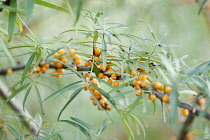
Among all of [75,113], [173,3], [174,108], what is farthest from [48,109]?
[174,108]

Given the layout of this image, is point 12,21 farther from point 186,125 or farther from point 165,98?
point 186,125

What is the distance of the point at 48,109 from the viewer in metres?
1.67

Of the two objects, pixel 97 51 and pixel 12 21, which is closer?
pixel 12 21

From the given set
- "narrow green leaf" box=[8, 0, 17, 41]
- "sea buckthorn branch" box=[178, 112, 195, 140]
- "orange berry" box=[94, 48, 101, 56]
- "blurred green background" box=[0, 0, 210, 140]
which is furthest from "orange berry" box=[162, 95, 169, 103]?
"blurred green background" box=[0, 0, 210, 140]

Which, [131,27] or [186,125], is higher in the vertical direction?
[131,27]

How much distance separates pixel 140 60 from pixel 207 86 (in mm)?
128

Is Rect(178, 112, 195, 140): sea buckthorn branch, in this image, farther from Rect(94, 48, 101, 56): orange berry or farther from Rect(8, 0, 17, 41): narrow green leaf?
Rect(8, 0, 17, 41): narrow green leaf

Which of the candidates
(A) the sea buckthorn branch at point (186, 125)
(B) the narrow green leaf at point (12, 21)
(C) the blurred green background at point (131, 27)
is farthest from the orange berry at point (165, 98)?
(C) the blurred green background at point (131, 27)

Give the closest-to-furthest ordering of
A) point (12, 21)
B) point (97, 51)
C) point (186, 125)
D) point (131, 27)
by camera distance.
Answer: point (12, 21), point (97, 51), point (186, 125), point (131, 27)

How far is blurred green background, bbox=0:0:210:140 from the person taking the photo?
5.29ft

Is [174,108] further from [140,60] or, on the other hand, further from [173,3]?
[173,3]

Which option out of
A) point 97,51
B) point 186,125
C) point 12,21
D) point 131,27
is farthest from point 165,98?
point 131,27

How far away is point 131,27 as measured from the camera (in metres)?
1.49

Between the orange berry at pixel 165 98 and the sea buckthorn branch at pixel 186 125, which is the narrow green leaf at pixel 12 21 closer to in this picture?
the orange berry at pixel 165 98
